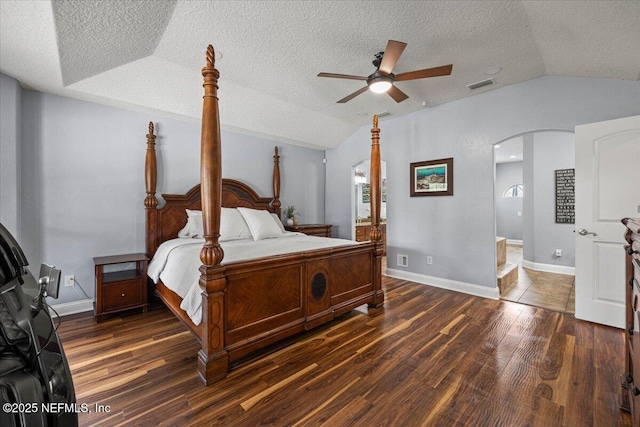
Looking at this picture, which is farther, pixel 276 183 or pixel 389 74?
pixel 276 183

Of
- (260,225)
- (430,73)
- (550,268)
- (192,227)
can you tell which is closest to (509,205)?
Answer: (550,268)

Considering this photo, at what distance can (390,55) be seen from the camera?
2250 mm

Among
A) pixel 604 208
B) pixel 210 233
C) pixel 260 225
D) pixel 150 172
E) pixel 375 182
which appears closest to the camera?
pixel 210 233

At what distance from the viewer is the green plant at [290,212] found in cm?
504

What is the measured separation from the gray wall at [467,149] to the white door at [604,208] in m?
0.34

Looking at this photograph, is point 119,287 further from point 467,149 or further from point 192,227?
point 467,149

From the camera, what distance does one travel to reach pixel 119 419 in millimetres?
1569

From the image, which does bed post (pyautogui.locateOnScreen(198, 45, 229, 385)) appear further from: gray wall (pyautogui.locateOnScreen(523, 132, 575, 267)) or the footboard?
gray wall (pyautogui.locateOnScreen(523, 132, 575, 267))

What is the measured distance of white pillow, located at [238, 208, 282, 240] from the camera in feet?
A: 12.3

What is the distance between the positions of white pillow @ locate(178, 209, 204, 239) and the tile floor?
4057 millimetres

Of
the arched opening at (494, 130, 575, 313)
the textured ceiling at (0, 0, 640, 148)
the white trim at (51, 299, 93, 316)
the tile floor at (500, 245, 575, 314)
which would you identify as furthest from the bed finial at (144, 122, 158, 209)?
the arched opening at (494, 130, 575, 313)

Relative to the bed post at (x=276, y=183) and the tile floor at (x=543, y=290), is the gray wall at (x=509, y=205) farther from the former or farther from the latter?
the bed post at (x=276, y=183)

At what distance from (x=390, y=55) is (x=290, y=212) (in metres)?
3.27

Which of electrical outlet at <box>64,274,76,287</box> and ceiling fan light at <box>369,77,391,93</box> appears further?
electrical outlet at <box>64,274,76,287</box>
